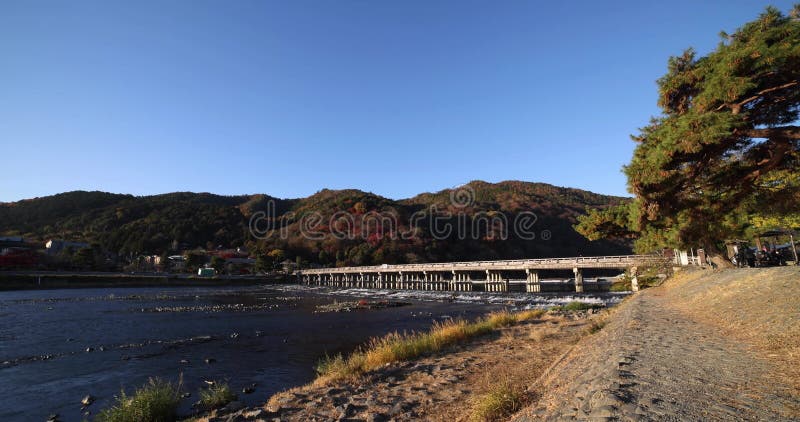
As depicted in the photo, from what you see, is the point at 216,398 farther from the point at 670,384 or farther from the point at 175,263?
the point at 175,263

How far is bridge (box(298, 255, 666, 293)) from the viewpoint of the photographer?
46.4 metres

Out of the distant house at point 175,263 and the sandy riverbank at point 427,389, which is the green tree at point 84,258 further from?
the sandy riverbank at point 427,389

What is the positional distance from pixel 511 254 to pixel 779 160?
11447cm

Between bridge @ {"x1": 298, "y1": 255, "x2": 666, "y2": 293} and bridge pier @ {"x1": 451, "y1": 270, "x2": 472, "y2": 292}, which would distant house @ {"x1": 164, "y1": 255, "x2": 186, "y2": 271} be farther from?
bridge pier @ {"x1": 451, "y1": 270, "x2": 472, "y2": 292}

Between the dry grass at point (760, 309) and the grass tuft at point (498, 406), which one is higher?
the dry grass at point (760, 309)

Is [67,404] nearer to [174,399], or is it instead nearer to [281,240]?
[174,399]

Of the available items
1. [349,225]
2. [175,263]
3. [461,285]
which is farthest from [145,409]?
[349,225]

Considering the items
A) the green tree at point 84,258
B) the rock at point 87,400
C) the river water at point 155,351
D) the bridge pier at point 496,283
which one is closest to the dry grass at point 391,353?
the river water at point 155,351

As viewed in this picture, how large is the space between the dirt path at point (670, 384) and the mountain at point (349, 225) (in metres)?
105

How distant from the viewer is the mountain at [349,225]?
4843 inches

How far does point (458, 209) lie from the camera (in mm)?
150000

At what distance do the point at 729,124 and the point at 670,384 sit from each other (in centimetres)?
685

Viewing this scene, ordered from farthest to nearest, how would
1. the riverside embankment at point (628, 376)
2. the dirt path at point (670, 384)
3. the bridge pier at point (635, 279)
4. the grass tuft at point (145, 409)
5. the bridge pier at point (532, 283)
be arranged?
the bridge pier at point (532, 283)
the bridge pier at point (635, 279)
the grass tuft at point (145, 409)
the riverside embankment at point (628, 376)
the dirt path at point (670, 384)

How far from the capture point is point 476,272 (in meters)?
84.4
